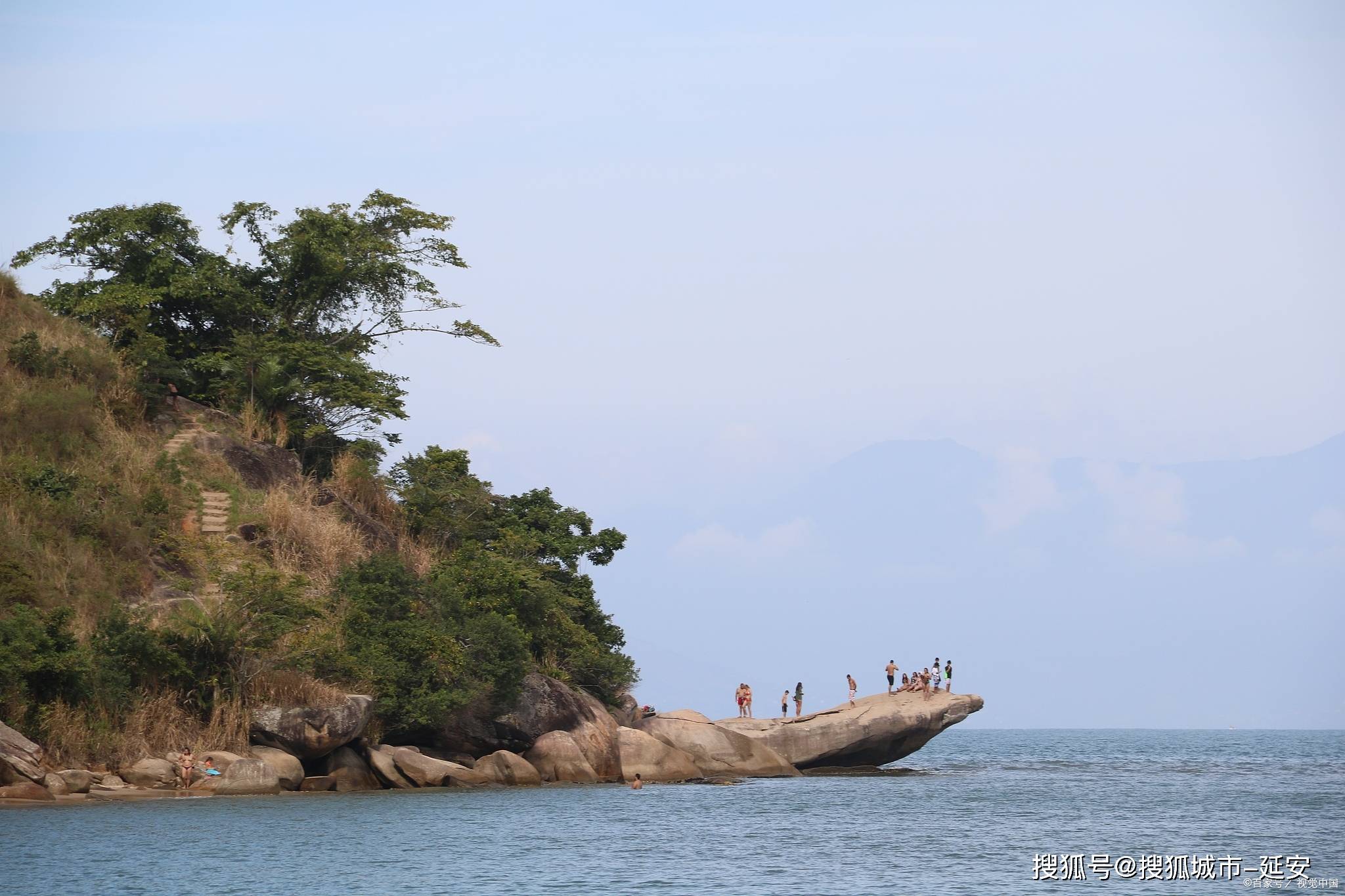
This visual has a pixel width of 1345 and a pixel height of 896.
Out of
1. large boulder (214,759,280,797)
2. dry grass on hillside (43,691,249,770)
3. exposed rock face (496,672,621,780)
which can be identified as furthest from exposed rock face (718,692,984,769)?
dry grass on hillside (43,691,249,770)

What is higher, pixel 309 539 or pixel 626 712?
pixel 309 539

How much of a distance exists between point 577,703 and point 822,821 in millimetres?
12149

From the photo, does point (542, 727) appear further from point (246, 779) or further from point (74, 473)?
point (74, 473)

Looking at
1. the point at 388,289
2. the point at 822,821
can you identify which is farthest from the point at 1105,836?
the point at 388,289

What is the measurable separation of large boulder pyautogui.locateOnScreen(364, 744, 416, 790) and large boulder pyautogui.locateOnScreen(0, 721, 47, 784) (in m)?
9.21

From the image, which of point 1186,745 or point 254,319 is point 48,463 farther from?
point 1186,745

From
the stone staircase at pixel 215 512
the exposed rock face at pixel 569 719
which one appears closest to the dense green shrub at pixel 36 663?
the stone staircase at pixel 215 512

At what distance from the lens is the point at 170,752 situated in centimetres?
3456

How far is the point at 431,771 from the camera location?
39094 millimetres

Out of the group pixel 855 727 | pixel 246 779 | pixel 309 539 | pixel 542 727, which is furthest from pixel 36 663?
pixel 855 727

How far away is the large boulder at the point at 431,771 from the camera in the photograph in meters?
38.7

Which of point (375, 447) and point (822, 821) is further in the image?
point (375, 447)

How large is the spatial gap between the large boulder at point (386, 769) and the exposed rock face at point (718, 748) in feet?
35.7

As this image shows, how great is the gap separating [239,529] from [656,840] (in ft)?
61.5
